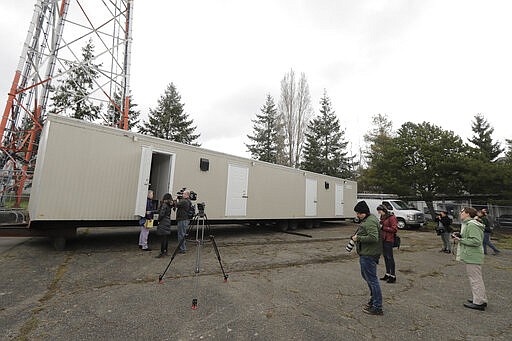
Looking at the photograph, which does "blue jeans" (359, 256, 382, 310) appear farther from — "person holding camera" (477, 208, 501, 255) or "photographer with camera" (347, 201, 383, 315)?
"person holding camera" (477, 208, 501, 255)

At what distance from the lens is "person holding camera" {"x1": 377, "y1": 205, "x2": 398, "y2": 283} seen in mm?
4805

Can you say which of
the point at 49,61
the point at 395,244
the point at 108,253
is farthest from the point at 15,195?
the point at 395,244

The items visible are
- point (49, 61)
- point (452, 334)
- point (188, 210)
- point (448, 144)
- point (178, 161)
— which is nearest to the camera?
point (452, 334)

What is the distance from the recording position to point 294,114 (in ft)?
84.6

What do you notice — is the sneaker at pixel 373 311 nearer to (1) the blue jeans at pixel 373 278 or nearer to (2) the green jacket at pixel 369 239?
(1) the blue jeans at pixel 373 278

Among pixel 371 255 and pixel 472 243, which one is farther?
pixel 472 243

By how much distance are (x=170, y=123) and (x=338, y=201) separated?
64.7 feet

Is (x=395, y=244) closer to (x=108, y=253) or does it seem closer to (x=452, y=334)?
(x=452, y=334)

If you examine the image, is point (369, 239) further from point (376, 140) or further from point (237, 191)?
point (376, 140)

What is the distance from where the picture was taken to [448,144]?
1645 centimetres

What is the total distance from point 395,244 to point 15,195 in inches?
468

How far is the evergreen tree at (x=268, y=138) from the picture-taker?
26891mm

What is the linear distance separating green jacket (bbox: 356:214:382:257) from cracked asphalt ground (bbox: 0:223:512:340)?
0.85 meters

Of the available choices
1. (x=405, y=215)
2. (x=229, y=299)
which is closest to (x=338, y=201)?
(x=405, y=215)
